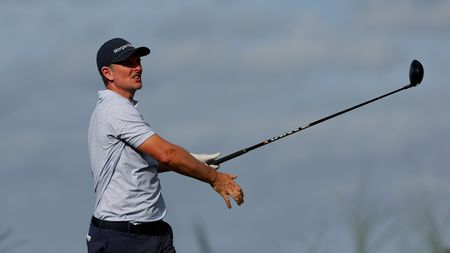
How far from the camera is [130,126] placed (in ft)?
22.6

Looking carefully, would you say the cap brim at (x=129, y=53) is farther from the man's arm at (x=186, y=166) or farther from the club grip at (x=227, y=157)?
the club grip at (x=227, y=157)

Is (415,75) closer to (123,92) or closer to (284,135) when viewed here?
(284,135)

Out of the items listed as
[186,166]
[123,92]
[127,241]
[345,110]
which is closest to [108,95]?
[123,92]

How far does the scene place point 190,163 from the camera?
683cm

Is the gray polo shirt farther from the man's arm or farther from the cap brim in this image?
the cap brim

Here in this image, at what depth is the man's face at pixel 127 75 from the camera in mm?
7176

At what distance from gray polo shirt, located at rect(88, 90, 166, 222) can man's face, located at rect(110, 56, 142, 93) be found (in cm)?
10

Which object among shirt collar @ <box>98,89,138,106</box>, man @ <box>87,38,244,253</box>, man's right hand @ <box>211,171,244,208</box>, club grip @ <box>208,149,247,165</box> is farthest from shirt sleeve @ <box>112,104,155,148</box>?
club grip @ <box>208,149,247,165</box>

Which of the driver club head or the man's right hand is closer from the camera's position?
the man's right hand

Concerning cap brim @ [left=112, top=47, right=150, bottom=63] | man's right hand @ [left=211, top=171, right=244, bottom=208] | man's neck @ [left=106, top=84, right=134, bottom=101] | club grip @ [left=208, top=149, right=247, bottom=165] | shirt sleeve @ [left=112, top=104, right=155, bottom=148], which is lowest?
club grip @ [left=208, top=149, right=247, bottom=165]

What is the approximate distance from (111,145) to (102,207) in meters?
0.43

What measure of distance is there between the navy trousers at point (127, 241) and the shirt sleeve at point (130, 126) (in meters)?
0.66

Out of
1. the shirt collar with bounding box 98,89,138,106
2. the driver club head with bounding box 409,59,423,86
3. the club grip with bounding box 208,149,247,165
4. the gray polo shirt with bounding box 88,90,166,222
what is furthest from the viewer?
the driver club head with bounding box 409,59,423,86

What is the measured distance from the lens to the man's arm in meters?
6.78
